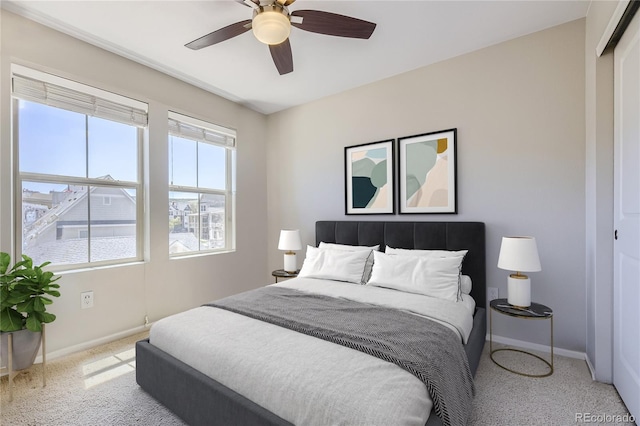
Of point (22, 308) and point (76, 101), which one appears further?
point (76, 101)

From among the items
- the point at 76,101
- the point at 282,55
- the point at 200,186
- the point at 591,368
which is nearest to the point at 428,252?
the point at 591,368

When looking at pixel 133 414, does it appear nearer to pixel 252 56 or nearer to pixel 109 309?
pixel 109 309

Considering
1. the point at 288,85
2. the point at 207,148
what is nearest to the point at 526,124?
the point at 288,85

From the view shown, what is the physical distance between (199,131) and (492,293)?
3560mm

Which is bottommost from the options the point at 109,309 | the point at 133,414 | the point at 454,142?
the point at 133,414

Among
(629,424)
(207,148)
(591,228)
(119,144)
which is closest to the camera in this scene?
(629,424)

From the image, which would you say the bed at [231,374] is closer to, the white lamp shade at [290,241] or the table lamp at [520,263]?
the table lamp at [520,263]

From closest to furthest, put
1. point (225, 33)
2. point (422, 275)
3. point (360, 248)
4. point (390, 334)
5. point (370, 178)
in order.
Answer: point (390, 334)
point (225, 33)
point (422, 275)
point (360, 248)
point (370, 178)

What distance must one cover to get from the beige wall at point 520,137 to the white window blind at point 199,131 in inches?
69.8

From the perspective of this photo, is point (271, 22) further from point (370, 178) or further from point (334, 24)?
point (370, 178)

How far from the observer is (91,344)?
2.58m

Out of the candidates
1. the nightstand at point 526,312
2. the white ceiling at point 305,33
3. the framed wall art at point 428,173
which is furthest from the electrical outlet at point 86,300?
the nightstand at point 526,312

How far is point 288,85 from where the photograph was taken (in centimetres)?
340

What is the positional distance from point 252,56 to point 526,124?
254cm
